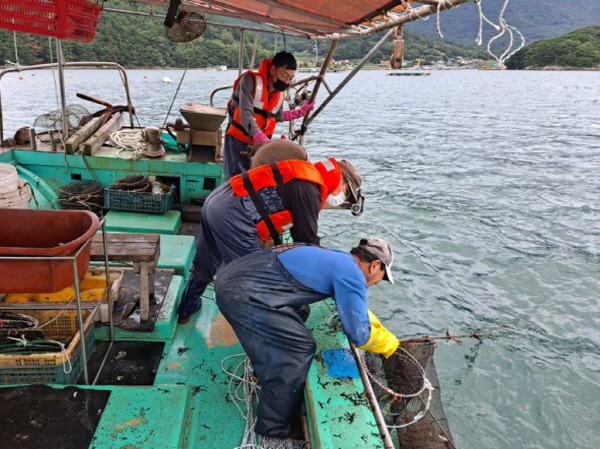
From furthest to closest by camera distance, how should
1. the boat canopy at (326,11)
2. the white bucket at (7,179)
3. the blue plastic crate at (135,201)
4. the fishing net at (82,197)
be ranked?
1. the blue plastic crate at (135,201)
2. the fishing net at (82,197)
3. the white bucket at (7,179)
4. the boat canopy at (326,11)

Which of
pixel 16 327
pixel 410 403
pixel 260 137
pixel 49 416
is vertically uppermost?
pixel 260 137

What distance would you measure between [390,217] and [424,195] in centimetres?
222

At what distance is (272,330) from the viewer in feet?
8.67

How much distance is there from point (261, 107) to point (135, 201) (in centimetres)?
209

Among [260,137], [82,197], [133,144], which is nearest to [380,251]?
[260,137]

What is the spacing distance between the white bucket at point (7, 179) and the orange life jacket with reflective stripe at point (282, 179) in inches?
83.1

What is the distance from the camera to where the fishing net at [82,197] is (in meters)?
5.73

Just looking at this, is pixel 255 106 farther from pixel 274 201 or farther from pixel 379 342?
pixel 379 342

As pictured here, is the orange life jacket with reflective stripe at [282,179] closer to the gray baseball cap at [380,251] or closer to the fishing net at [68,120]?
the gray baseball cap at [380,251]

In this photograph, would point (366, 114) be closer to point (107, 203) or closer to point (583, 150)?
point (583, 150)

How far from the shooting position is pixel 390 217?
1066cm

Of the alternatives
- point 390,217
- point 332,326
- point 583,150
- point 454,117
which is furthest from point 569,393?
point 454,117

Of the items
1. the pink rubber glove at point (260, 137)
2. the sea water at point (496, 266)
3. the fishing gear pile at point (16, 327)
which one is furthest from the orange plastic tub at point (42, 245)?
the sea water at point (496, 266)

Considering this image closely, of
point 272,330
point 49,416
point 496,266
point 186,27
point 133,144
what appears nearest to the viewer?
point 49,416
